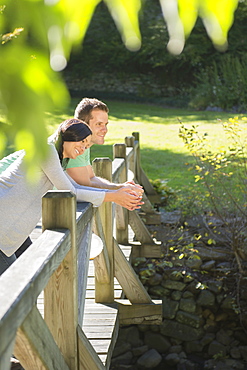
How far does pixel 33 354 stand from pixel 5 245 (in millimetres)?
1086

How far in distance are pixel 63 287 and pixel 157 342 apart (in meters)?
4.71

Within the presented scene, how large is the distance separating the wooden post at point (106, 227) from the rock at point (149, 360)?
8.63ft

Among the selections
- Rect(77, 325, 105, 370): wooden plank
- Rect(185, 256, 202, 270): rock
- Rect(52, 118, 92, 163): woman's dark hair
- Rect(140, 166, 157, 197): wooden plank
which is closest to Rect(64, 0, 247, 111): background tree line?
Rect(140, 166, 157, 197): wooden plank

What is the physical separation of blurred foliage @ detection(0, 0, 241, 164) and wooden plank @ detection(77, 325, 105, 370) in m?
1.85

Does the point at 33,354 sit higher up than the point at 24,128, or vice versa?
the point at 24,128

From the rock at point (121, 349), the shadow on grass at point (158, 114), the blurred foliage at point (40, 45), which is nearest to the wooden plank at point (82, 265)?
the blurred foliage at point (40, 45)

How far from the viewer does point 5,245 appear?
8.73 ft

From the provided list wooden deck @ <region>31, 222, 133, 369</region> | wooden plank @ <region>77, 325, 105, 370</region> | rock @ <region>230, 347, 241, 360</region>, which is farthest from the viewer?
rock @ <region>230, 347, 241, 360</region>

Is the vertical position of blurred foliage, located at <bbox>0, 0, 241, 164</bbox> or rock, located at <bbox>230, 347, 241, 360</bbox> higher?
blurred foliage, located at <bbox>0, 0, 241, 164</bbox>

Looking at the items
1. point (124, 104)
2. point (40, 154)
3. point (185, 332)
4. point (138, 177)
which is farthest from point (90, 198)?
point (124, 104)

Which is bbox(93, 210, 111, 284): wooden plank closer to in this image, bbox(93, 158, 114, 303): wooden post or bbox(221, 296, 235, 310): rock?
bbox(93, 158, 114, 303): wooden post

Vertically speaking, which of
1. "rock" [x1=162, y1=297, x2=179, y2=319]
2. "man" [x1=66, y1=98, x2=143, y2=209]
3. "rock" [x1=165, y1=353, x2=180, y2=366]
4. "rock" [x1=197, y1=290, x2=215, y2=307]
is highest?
"man" [x1=66, y1=98, x2=143, y2=209]

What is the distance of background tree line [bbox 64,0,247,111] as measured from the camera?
17328 mm

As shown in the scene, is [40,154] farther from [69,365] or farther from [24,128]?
[69,365]
